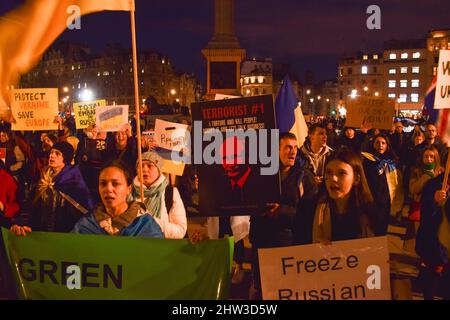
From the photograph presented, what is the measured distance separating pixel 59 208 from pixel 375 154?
5.31 meters

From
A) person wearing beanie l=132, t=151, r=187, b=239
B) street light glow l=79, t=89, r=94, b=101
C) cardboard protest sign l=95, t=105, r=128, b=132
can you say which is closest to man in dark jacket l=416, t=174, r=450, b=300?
person wearing beanie l=132, t=151, r=187, b=239

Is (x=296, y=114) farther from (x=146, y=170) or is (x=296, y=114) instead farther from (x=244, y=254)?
(x=146, y=170)

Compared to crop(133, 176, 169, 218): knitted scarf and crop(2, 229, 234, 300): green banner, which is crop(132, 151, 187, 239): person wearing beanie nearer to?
crop(133, 176, 169, 218): knitted scarf

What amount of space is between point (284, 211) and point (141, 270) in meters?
1.67

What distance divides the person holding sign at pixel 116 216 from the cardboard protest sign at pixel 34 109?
5.72 meters

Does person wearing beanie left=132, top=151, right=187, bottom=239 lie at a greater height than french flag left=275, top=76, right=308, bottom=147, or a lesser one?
lesser

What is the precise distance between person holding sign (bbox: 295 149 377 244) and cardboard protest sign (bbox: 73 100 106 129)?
29.6 feet

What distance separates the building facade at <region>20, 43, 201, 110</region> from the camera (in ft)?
385

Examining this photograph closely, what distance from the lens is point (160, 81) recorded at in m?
121

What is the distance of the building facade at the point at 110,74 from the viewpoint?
4619 inches

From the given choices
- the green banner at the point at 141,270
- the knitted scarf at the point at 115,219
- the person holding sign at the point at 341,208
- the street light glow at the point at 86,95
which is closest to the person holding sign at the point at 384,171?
the person holding sign at the point at 341,208

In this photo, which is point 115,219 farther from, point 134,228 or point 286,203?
point 286,203

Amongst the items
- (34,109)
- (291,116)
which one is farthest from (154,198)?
(34,109)

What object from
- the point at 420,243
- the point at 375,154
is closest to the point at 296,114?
the point at 375,154
